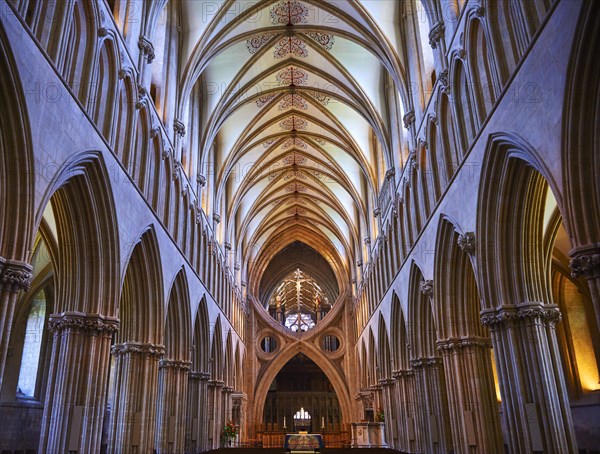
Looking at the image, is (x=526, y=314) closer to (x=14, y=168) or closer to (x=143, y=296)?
(x=14, y=168)

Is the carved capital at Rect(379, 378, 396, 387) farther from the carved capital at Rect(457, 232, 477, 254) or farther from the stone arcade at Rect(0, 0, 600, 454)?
the carved capital at Rect(457, 232, 477, 254)

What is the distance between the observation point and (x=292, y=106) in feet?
88.5

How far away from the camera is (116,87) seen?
12.5 metres

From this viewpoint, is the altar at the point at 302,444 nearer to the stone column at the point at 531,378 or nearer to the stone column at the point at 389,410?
the stone column at the point at 389,410

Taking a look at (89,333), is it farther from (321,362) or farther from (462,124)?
(321,362)

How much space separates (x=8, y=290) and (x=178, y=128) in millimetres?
11137

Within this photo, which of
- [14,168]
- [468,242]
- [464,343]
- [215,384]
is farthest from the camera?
[215,384]

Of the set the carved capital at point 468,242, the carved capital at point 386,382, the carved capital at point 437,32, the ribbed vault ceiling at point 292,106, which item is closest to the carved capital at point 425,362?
the carved capital at point 468,242

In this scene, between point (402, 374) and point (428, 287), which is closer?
point (428, 287)

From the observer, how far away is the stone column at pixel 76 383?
10.2 m

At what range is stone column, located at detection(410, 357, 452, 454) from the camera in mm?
16234

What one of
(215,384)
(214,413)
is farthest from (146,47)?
(214,413)

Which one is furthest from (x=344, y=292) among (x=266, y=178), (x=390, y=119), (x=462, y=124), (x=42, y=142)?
(x=42, y=142)

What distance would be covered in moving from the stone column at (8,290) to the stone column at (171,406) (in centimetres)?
1012
